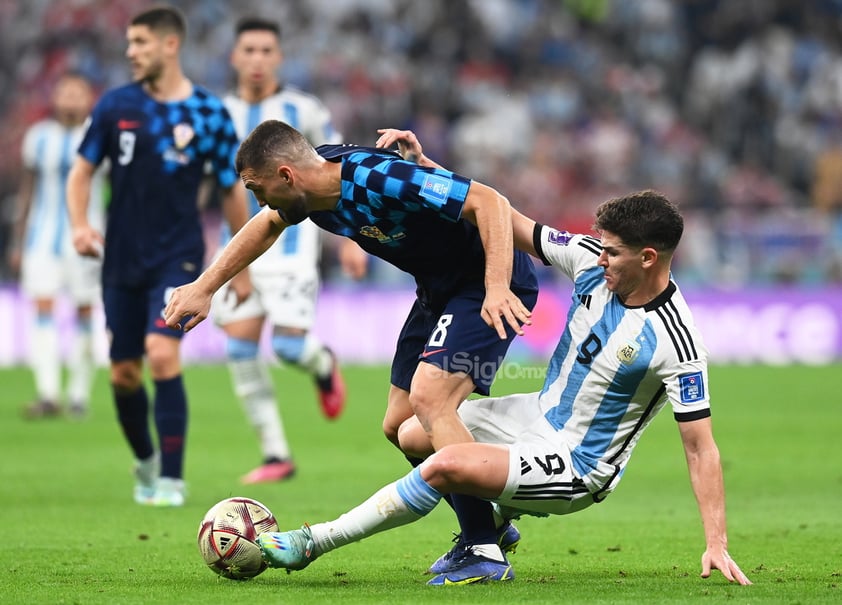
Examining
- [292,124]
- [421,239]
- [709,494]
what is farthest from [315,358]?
[709,494]

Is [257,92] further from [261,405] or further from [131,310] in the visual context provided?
[131,310]

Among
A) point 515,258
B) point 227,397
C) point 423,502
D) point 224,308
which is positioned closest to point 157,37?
point 224,308

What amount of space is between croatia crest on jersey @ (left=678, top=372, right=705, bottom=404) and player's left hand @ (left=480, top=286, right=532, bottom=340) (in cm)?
62

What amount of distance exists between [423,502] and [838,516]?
3.23 m

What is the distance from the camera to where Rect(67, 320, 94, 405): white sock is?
12.9 m

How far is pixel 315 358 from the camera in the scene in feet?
32.1

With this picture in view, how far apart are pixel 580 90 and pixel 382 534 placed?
16902 millimetres

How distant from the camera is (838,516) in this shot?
7.44 metres

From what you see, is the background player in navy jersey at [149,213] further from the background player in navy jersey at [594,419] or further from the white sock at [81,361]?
the white sock at [81,361]

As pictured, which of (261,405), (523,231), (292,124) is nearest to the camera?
(523,231)

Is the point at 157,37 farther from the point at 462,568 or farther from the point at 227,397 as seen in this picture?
the point at 227,397

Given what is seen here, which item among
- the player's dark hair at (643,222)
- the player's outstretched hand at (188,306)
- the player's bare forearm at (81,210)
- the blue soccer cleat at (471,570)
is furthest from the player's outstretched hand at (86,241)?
the player's dark hair at (643,222)

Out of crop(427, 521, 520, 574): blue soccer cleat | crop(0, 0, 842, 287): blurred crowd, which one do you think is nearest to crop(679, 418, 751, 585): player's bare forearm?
crop(427, 521, 520, 574): blue soccer cleat

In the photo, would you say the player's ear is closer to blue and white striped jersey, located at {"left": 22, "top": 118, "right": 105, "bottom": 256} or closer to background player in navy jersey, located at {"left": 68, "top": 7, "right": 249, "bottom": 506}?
background player in navy jersey, located at {"left": 68, "top": 7, "right": 249, "bottom": 506}
